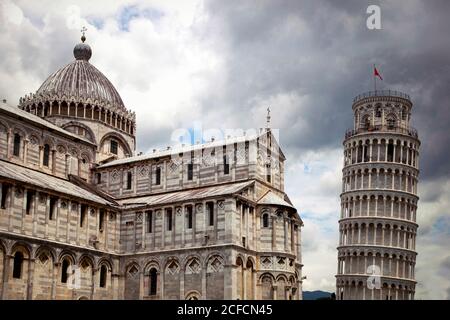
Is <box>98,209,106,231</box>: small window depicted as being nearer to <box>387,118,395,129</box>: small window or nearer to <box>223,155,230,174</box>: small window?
<box>223,155,230,174</box>: small window

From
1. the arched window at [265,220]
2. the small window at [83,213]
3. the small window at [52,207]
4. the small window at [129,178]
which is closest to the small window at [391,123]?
the arched window at [265,220]

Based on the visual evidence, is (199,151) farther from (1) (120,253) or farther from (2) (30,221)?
(2) (30,221)

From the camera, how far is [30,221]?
148 feet

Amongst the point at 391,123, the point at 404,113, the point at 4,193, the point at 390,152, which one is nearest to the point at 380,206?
the point at 390,152

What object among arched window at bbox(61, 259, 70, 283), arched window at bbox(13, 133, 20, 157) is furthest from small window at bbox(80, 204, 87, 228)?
arched window at bbox(13, 133, 20, 157)

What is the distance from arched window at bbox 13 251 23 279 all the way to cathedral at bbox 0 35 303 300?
7 cm

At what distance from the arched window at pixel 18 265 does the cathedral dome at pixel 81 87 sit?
21473mm

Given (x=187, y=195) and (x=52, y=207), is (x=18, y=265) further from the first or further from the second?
(x=187, y=195)

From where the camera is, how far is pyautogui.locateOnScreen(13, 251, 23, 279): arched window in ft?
143

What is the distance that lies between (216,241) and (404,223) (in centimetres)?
4296

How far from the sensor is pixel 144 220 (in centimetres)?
5203

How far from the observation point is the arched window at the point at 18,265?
4356 centimetres

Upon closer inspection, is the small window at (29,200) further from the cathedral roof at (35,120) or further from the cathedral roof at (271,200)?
the cathedral roof at (271,200)
